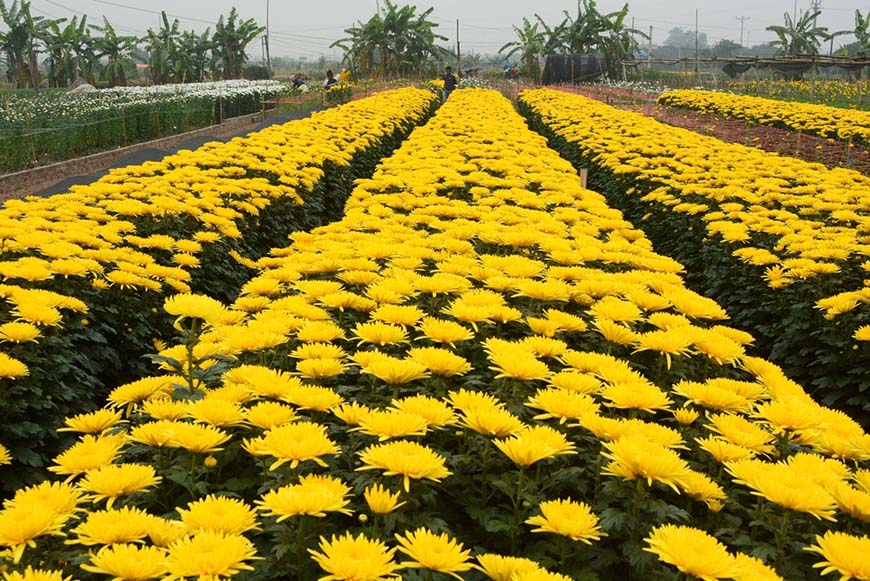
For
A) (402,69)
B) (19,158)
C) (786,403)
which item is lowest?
→ (786,403)

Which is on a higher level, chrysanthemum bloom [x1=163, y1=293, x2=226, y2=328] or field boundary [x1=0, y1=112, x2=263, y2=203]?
field boundary [x1=0, y1=112, x2=263, y2=203]

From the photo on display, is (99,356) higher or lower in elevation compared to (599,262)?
lower

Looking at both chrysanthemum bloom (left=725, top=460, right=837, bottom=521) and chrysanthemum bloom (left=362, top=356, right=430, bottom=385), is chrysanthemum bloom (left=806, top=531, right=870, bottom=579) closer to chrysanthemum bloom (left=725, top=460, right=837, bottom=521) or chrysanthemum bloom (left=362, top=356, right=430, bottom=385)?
chrysanthemum bloom (left=725, top=460, right=837, bottom=521)

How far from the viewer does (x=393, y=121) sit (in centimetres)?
1451

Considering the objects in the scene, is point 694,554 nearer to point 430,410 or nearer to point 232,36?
point 430,410

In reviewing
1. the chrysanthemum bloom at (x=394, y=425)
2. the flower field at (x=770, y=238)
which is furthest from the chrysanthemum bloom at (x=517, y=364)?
the flower field at (x=770, y=238)

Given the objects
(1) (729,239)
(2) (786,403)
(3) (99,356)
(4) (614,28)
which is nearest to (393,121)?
(1) (729,239)

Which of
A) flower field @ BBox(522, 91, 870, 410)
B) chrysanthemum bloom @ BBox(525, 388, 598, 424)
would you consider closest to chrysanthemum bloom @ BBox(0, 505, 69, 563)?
chrysanthemum bloom @ BBox(525, 388, 598, 424)

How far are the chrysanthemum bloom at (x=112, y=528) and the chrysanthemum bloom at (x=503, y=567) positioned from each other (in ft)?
2.15

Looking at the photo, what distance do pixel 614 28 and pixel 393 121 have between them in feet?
110

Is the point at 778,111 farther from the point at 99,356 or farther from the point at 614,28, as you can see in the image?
the point at 614,28

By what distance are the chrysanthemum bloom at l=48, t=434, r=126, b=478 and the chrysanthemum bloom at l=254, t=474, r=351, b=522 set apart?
0.46 m

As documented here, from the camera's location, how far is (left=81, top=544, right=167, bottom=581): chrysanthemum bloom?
1262mm

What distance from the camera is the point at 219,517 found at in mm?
1420
